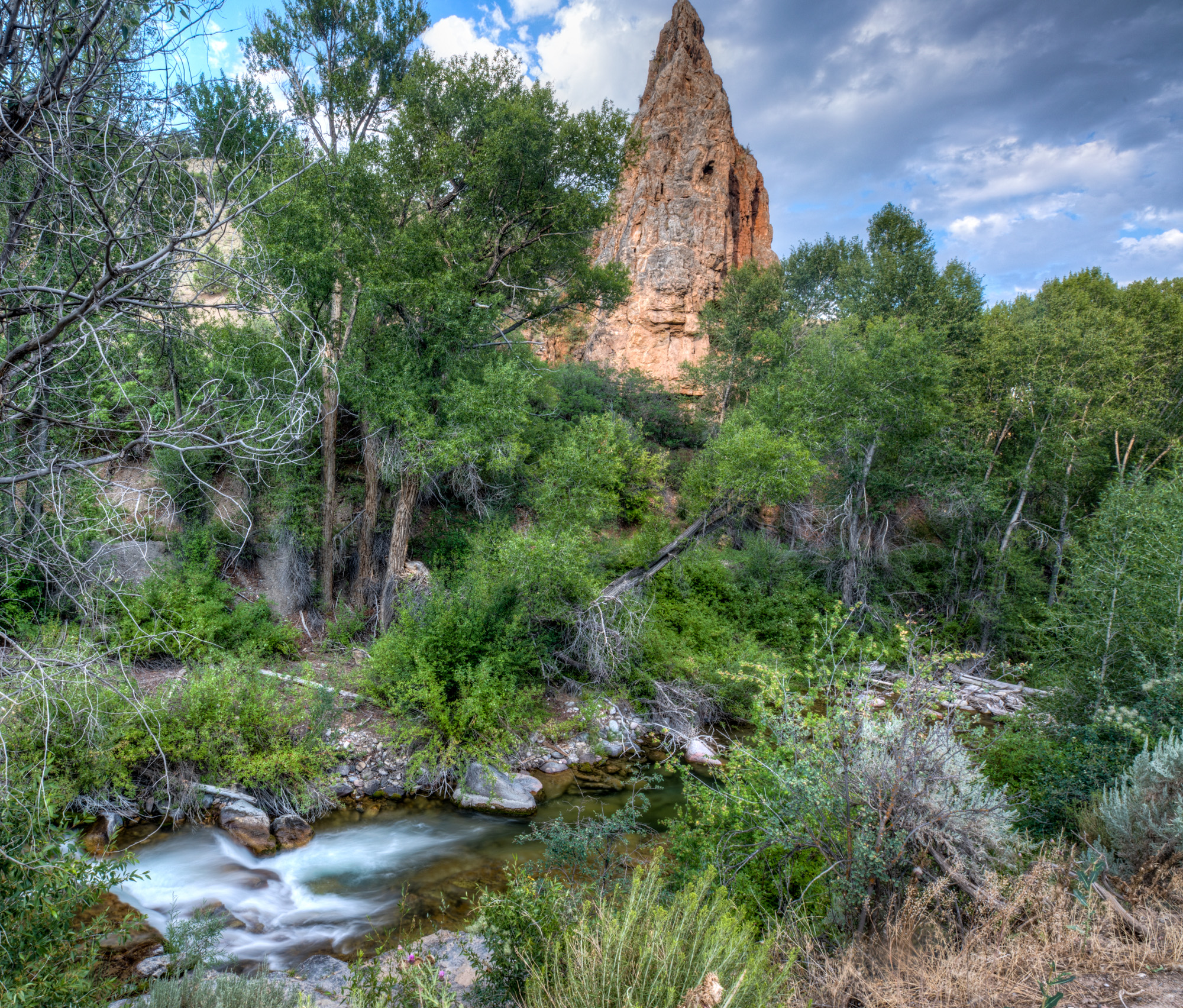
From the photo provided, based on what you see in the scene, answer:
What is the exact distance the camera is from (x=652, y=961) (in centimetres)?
304

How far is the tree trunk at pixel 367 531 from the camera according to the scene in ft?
42.6

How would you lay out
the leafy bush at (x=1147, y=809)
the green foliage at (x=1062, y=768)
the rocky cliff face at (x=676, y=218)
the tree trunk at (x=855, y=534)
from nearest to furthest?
the leafy bush at (x=1147, y=809) → the green foliage at (x=1062, y=768) → the tree trunk at (x=855, y=534) → the rocky cliff face at (x=676, y=218)

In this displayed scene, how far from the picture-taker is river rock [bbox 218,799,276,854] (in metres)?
7.14

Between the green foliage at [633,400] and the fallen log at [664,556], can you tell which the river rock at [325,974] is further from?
the green foliage at [633,400]

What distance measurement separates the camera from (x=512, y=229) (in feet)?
41.3

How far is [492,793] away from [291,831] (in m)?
2.75

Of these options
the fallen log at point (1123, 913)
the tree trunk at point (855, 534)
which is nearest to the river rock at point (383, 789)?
the fallen log at point (1123, 913)

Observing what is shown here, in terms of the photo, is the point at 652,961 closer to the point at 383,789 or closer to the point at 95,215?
the point at 95,215

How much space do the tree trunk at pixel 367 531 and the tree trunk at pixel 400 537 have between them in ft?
2.33

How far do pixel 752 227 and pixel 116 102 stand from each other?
3308 cm

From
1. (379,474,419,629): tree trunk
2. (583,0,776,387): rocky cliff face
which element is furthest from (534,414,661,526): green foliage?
(583,0,776,387): rocky cliff face

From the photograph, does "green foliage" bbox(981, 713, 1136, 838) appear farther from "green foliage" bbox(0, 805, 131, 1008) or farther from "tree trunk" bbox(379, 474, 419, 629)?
"tree trunk" bbox(379, 474, 419, 629)

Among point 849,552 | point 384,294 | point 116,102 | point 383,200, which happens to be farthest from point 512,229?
point 849,552

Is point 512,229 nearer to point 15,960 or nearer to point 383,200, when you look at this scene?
point 383,200
